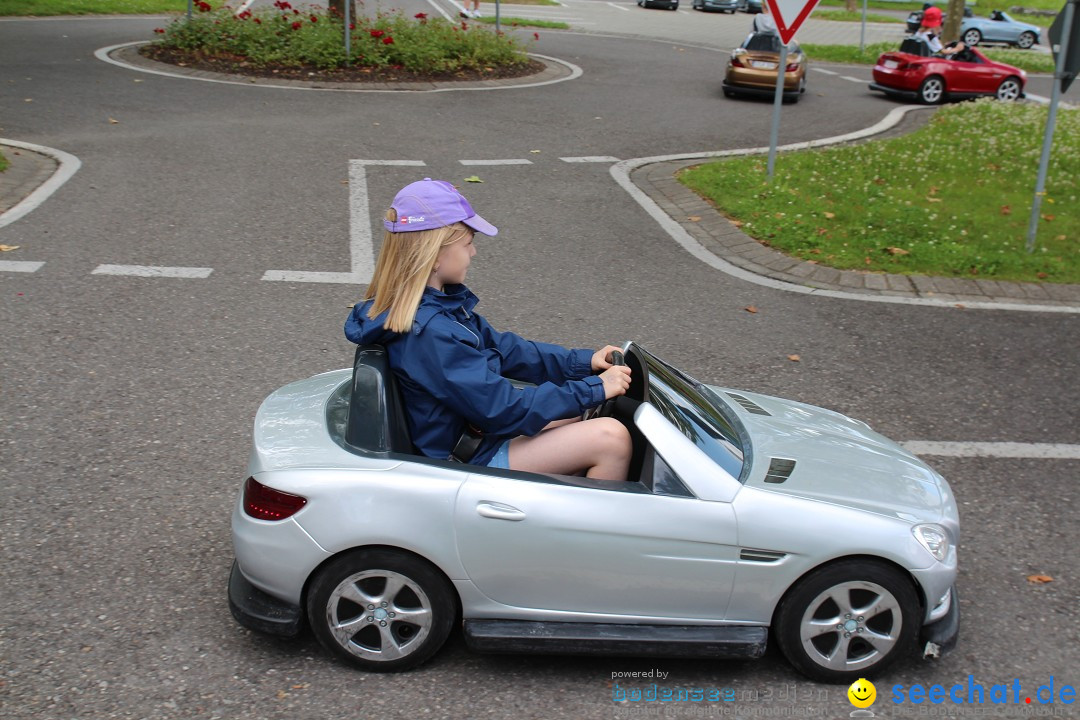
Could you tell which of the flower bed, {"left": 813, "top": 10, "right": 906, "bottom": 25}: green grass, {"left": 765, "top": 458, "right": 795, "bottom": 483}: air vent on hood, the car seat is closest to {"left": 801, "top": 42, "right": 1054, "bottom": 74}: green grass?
the flower bed

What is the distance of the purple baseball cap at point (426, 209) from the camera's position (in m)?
3.85

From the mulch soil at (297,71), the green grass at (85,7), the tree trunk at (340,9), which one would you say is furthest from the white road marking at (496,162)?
the green grass at (85,7)

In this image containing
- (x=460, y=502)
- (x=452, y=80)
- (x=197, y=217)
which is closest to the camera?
(x=460, y=502)

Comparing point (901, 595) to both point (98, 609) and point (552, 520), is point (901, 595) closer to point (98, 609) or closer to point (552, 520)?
point (552, 520)

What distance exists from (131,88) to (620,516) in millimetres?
13584

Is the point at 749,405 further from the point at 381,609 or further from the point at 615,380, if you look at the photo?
the point at 381,609

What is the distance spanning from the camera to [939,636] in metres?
3.86

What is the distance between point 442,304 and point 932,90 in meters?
18.0

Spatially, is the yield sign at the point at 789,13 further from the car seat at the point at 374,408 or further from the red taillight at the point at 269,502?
the red taillight at the point at 269,502

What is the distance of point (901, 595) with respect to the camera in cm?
374

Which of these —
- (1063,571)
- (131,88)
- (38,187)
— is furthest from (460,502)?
(131,88)

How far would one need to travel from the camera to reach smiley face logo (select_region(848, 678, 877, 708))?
3.78 m

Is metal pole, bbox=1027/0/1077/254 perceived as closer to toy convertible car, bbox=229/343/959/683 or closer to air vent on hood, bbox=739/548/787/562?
toy convertible car, bbox=229/343/959/683

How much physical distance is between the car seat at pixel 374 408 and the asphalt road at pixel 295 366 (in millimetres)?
867
